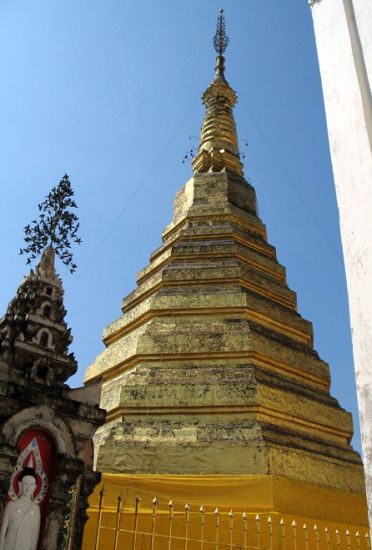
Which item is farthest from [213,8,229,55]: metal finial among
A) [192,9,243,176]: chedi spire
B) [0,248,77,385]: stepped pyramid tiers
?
[0,248,77,385]: stepped pyramid tiers

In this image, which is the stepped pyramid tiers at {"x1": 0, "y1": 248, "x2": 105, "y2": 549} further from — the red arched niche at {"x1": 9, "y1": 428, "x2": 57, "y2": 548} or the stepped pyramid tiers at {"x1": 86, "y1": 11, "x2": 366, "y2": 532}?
the stepped pyramid tiers at {"x1": 86, "y1": 11, "x2": 366, "y2": 532}

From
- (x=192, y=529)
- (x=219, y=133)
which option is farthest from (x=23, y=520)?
(x=219, y=133)

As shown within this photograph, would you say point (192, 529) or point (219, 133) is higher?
point (219, 133)

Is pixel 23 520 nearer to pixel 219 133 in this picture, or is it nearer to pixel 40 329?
pixel 40 329

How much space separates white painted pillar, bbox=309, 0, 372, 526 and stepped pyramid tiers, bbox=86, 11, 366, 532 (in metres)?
5.66

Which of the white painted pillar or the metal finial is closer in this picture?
the white painted pillar

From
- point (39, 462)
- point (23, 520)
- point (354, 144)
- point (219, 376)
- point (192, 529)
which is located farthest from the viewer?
point (219, 376)

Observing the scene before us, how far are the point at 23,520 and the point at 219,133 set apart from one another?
13216 millimetres

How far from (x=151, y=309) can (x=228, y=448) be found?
3.47 metres

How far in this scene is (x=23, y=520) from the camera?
5133 mm

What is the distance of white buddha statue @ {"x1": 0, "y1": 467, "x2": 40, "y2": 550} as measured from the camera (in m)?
5.02

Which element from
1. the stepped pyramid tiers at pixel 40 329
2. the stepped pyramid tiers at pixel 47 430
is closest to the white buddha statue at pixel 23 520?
the stepped pyramid tiers at pixel 47 430

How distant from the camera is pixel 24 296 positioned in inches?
288

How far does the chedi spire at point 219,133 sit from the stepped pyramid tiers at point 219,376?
8.48ft
